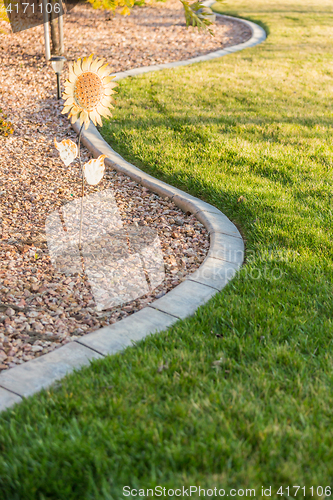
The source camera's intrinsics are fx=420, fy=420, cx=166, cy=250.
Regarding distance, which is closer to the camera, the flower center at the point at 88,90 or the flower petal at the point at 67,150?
the flower center at the point at 88,90

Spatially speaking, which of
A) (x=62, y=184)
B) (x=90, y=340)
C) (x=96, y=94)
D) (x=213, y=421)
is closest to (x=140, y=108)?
(x=62, y=184)

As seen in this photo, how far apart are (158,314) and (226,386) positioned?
767mm

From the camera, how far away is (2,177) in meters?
4.42

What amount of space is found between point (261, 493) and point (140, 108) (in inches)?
219

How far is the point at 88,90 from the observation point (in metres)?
2.99

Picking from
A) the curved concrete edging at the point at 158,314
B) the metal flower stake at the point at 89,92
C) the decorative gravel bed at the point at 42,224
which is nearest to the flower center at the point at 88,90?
the metal flower stake at the point at 89,92

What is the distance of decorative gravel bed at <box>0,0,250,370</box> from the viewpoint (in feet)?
8.83

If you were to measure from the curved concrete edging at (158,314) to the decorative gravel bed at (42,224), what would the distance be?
0.14 m

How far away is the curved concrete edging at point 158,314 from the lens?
214 centimetres

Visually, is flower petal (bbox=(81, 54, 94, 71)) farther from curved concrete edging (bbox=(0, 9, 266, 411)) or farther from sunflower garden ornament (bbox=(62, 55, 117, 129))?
curved concrete edging (bbox=(0, 9, 266, 411))

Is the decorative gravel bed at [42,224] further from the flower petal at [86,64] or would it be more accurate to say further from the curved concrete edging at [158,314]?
the flower petal at [86,64]

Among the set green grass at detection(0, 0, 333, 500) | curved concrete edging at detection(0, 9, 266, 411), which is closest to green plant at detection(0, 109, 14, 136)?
green grass at detection(0, 0, 333, 500)

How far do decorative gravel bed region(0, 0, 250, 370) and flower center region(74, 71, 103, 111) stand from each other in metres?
1.14

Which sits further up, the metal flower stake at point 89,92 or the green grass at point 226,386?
the metal flower stake at point 89,92
